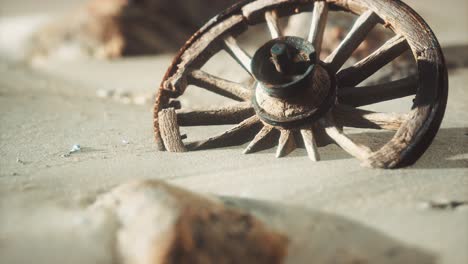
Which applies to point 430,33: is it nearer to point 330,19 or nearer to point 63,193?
point 63,193

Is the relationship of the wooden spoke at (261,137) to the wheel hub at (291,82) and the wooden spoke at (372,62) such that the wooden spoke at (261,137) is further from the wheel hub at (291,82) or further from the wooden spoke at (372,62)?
the wooden spoke at (372,62)

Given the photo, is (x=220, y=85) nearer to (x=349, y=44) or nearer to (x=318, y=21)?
(x=318, y=21)

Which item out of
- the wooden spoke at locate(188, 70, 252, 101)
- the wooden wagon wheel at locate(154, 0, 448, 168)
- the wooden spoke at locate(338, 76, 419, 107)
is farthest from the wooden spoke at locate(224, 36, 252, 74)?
the wooden spoke at locate(338, 76, 419, 107)

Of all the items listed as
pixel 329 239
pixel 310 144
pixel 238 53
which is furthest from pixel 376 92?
pixel 329 239

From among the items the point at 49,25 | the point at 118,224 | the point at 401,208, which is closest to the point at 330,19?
the point at 401,208

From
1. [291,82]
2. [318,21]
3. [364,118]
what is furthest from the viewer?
[318,21]

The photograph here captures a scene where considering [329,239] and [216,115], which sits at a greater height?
[216,115]

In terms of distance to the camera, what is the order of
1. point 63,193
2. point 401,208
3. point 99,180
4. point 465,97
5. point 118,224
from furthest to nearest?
point 465,97 < point 99,180 < point 63,193 < point 401,208 < point 118,224
